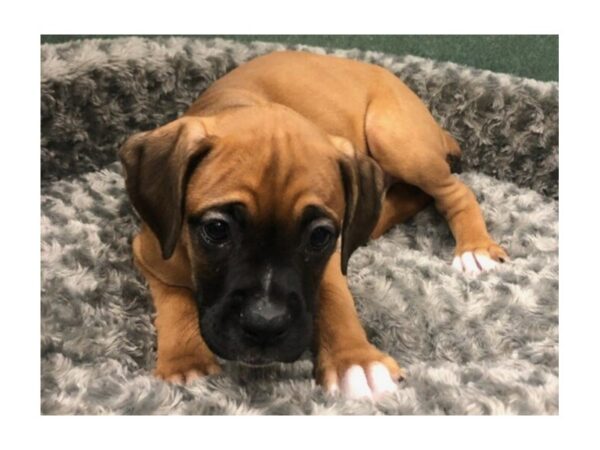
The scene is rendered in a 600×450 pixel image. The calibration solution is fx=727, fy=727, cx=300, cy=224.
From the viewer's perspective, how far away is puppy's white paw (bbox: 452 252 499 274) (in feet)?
9.87

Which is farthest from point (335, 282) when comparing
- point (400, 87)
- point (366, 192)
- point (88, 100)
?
point (88, 100)

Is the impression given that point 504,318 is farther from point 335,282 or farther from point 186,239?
point 186,239

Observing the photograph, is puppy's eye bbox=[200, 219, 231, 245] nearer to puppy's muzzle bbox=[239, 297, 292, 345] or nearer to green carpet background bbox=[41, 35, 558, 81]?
puppy's muzzle bbox=[239, 297, 292, 345]

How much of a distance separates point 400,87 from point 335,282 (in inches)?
52.2

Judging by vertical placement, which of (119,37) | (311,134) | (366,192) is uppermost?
(119,37)

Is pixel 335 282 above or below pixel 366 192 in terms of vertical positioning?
below

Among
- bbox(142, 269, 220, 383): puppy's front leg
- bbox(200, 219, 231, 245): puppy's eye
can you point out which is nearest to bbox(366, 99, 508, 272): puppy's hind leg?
bbox(142, 269, 220, 383): puppy's front leg

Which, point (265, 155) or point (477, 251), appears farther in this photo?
point (477, 251)

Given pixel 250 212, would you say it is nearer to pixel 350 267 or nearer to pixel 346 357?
pixel 346 357

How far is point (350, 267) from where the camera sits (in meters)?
2.96

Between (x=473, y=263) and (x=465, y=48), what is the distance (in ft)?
4.38

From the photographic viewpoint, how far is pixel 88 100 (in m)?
3.40

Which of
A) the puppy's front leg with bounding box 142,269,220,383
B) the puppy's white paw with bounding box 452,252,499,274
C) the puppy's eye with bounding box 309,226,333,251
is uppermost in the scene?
the puppy's eye with bounding box 309,226,333,251

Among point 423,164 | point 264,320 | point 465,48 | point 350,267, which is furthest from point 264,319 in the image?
point 465,48
